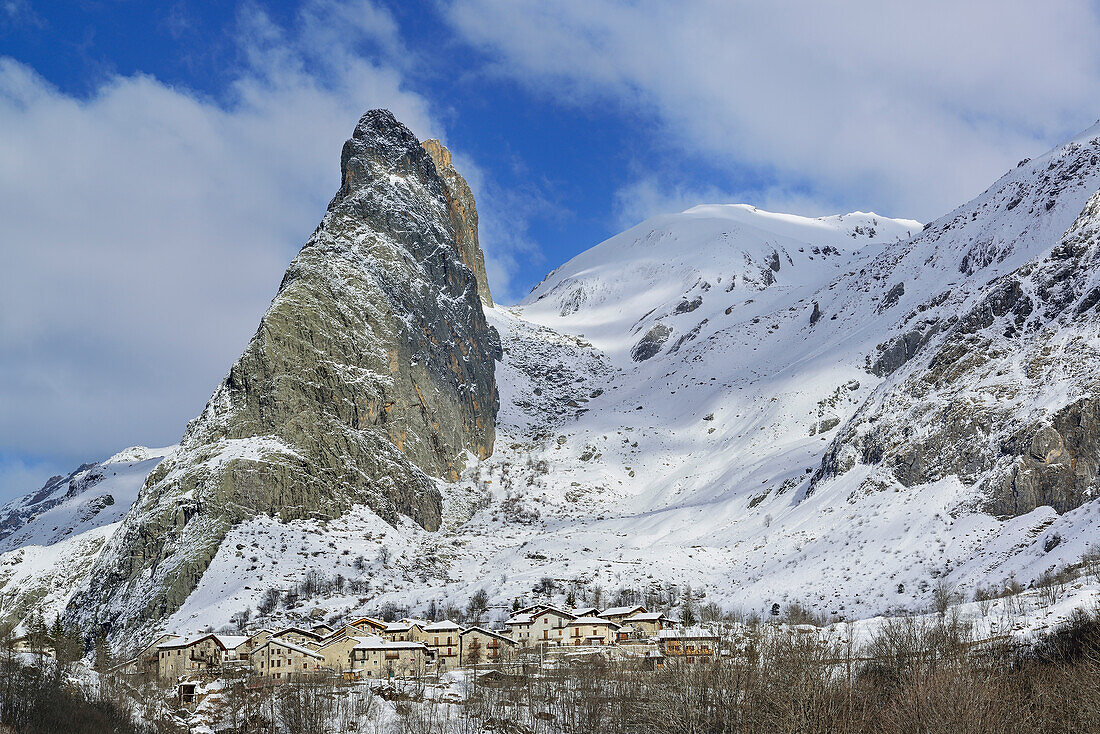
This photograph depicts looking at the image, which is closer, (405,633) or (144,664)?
(405,633)

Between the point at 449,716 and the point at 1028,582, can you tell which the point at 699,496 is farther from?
the point at 449,716

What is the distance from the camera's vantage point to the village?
86.2m

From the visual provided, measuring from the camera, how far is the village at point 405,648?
86.2m

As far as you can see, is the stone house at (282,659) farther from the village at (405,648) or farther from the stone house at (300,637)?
the stone house at (300,637)

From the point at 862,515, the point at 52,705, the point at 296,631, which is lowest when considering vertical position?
the point at 52,705

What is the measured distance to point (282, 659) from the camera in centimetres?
9019

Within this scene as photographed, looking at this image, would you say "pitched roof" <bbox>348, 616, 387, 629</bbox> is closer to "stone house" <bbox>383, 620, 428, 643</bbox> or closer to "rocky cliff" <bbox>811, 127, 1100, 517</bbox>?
"stone house" <bbox>383, 620, 428, 643</bbox>

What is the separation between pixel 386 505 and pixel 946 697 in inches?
5197

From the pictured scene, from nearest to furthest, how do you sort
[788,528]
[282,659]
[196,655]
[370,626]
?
[282,659]
[196,655]
[370,626]
[788,528]

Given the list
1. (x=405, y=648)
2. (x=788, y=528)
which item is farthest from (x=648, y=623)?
(x=788, y=528)

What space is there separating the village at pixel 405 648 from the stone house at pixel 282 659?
10 centimetres

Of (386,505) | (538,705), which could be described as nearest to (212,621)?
(386,505)

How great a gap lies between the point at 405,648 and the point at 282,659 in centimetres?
1197

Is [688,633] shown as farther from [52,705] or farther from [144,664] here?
[144,664]
